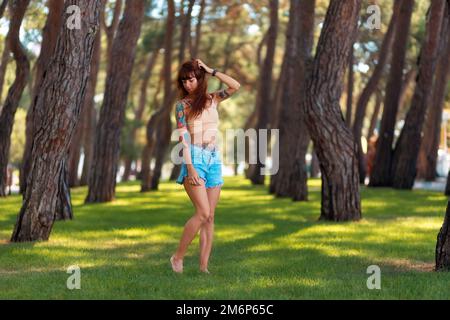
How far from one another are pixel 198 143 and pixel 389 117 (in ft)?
64.3

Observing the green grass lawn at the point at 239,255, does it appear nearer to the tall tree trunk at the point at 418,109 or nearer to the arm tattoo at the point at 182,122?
the arm tattoo at the point at 182,122

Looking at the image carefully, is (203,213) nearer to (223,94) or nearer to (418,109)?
(223,94)

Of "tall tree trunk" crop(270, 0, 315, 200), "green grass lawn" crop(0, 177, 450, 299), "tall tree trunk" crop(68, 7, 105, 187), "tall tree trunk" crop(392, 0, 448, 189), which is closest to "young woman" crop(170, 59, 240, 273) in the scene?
"green grass lawn" crop(0, 177, 450, 299)

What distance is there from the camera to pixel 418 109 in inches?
1041

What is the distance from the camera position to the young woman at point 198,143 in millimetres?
9172

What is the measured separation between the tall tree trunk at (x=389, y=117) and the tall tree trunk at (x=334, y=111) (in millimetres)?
11654

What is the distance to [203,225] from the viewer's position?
947cm

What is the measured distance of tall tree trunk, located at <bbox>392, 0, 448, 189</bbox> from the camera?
84.3ft

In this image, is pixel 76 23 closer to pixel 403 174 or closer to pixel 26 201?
pixel 26 201

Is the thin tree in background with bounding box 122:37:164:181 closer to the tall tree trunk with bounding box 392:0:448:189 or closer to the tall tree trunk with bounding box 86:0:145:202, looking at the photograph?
the tall tree trunk with bounding box 392:0:448:189

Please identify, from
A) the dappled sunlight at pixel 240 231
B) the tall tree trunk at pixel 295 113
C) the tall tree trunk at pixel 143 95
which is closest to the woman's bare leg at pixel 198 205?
the dappled sunlight at pixel 240 231

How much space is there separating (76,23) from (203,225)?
406cm

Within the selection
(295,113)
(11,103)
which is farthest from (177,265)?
(11,103)
